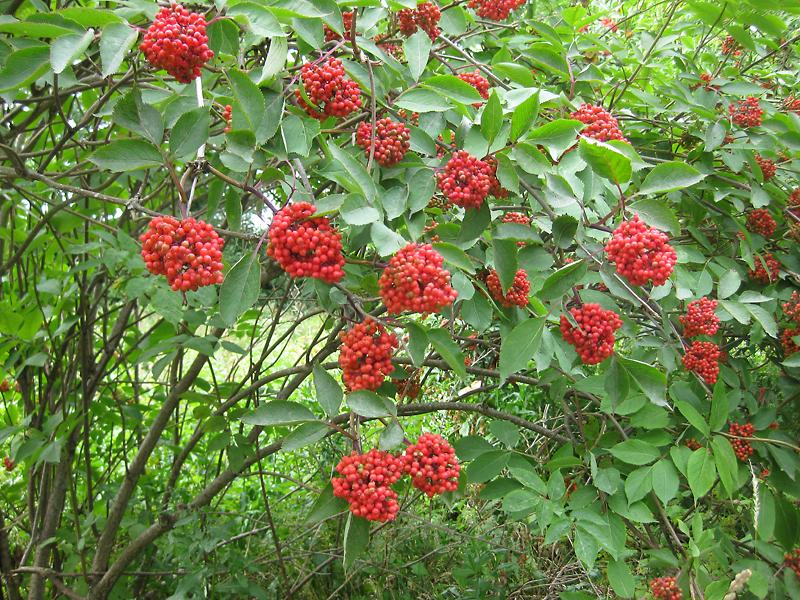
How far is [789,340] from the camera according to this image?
87.7 inches

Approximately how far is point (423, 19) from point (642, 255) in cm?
85

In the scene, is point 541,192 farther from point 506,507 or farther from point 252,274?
point 506,507

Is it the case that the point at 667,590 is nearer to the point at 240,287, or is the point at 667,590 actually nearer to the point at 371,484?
the point at 371,484

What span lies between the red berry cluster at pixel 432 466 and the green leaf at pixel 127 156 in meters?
0.72

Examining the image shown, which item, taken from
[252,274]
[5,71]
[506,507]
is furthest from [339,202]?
[506,507]

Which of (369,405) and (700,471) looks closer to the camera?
(369,405)

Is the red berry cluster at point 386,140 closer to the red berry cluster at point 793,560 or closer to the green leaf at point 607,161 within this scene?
the green leaf at point 607,161

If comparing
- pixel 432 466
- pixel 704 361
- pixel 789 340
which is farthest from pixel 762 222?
pixel 432 466

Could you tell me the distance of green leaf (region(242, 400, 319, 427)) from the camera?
133 cm

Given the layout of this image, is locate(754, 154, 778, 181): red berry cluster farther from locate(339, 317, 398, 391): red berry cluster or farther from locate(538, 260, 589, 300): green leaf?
locate(339, 317, 398, 391): red berry cluster

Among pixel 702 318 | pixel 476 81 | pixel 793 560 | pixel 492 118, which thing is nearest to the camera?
pixel 492 118

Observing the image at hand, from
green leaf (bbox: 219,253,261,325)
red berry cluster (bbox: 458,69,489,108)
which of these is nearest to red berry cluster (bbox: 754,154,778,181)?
red berry cluster (bbox: 458,69,489,108)

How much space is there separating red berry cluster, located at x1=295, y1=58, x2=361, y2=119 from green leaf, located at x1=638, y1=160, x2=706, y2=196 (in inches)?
24.5

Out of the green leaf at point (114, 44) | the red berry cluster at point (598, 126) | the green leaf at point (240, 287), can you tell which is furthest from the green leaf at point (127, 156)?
the red berry cluster at point (598, 126)
